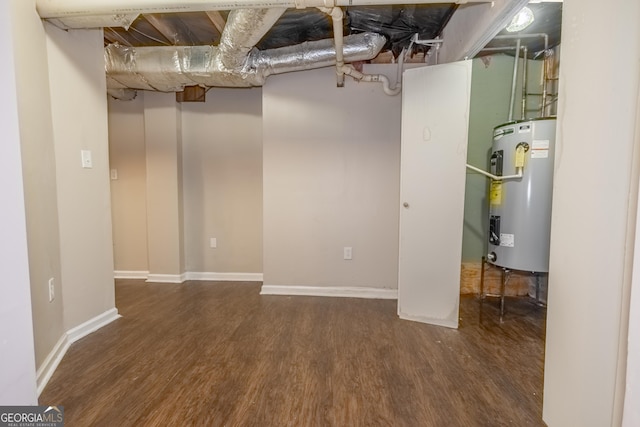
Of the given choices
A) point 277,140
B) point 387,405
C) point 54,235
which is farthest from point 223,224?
point 387,405

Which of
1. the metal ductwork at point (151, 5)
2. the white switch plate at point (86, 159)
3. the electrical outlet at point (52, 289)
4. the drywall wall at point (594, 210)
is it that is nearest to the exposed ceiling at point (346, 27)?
the metal ductwork at point (151, 5)

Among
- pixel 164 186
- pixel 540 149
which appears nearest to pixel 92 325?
pixel 164 186

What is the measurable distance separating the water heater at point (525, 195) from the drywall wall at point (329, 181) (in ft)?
2.96

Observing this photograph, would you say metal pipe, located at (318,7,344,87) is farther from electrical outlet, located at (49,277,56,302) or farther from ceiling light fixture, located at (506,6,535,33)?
electrical outlet, located at (49,277,56,302)

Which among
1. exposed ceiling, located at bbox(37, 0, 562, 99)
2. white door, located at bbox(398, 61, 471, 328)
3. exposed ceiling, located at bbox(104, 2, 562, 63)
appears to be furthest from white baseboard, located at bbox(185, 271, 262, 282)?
exposed ceiling, located at bbox(104, 2, 562, 63)

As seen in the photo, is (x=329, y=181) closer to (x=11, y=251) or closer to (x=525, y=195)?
(x=525, y=195)

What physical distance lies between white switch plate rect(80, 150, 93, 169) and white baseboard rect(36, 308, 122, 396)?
115cm

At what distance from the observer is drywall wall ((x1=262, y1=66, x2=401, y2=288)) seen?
109 inches

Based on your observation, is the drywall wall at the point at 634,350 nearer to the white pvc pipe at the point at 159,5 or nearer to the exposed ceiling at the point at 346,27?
the white pvc pipe at the point at 159,5

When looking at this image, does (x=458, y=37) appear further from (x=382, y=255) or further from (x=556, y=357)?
(x=556, y=357)

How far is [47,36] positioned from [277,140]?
172 cm

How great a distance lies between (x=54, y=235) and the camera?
1744 mm

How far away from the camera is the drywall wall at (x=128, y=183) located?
3369mm

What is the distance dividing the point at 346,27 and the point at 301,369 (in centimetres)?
270
